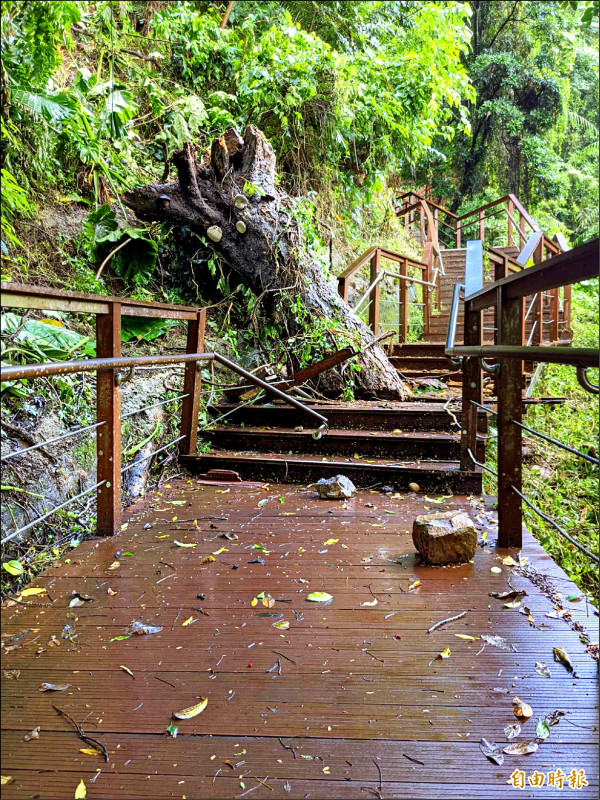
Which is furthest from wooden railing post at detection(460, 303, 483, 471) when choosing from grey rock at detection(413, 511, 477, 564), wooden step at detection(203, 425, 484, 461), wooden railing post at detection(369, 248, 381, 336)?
wooden railing post at detection(369, 248, 381, 336)

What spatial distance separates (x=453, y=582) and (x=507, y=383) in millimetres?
711

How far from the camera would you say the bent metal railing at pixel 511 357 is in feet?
3.77

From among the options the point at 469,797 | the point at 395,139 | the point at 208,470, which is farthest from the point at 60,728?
the point at 395,139

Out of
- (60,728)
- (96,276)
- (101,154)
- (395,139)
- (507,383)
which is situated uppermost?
(395,139)

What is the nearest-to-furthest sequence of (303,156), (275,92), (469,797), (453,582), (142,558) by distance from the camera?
(469,797)
(453,582)
(142,558)
(275,92)
(303,156)

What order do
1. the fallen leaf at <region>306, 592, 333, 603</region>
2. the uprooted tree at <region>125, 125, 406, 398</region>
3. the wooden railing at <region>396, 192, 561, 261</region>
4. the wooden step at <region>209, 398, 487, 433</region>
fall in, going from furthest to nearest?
the uprooted tree at <region>125, 125, 406, 398</region> < the wooden railing at <region>396, 192, 561, 261</region> < the wooden step at <region>209, 398, 487, 433</region> < the fallen leaf at <region>306, 592, 333, 603</region>

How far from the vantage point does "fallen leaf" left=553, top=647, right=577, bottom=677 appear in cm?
122

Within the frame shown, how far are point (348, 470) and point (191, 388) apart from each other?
3.17 ft

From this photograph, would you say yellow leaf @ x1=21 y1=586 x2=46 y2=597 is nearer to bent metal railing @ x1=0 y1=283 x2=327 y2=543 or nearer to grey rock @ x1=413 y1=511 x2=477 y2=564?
bent metal railing @ x1=0 y1=283 x2=327 y2=543

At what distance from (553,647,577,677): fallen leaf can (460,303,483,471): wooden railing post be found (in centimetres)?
143

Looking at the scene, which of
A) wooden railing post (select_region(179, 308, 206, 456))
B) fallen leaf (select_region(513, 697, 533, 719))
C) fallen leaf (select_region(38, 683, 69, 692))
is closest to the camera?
fallen leaf (select_region(513, 697, 533, 719))

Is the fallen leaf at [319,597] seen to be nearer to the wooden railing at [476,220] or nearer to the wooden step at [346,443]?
the wooden step at [346,443]

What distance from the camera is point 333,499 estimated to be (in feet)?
8.57

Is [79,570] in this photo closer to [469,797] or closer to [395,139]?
[469,797]
